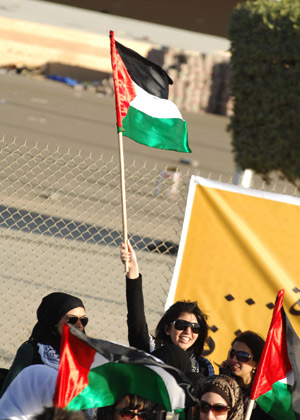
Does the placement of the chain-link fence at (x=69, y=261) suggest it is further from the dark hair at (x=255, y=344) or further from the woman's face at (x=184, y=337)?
the dark hair at (x=255, y=344)

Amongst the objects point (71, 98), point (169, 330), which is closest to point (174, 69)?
point (71, 98)

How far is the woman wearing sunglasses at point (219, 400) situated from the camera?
3.44m

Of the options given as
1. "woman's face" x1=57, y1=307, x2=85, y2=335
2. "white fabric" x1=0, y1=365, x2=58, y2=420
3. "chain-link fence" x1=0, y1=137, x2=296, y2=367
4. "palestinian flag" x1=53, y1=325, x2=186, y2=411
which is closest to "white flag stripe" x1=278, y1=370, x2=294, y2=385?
"palestinian flag" x1=53, y1=325, x2=186, y2=411

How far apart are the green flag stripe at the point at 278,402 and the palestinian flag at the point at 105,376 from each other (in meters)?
0.78

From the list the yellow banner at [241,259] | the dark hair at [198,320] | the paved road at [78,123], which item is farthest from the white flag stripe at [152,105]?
the paved road at [78,123]

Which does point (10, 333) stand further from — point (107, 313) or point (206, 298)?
point (206, 298)

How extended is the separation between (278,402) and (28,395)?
57.2 inches

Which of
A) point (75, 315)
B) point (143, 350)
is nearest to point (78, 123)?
point (143, 350)

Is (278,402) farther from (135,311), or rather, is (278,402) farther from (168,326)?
(135,311)

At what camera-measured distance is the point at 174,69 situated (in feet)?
99.7

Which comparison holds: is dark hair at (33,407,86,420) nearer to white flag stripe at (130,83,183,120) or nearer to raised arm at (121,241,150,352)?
raised arm at (121,241,150,352)

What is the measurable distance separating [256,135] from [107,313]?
343 cm

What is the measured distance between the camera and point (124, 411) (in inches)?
126

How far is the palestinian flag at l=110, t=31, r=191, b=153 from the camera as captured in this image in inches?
179
